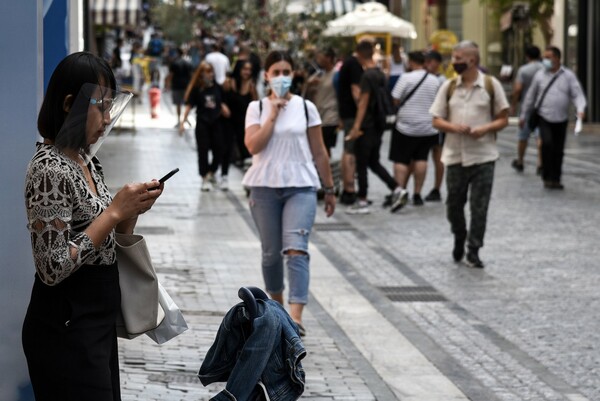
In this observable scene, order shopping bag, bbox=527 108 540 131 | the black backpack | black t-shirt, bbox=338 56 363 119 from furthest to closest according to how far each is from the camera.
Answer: shopping bag, bbox=527 108 540 131 → black t-shirt, bbox=338 56 363 119 → the black backpack

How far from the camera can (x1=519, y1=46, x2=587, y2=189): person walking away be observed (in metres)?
17.2

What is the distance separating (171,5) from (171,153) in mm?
52146

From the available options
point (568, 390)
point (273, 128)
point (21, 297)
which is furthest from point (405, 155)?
point (21, 297)

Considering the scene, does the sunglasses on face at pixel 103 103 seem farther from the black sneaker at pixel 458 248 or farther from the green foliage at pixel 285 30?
the green foliage at pixel 285 30

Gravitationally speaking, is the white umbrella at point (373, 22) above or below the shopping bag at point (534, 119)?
above

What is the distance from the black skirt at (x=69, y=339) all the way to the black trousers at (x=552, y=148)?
13737 millimetres

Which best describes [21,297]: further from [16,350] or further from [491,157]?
[491,157]

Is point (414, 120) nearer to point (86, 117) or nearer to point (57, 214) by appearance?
point (86, 117)

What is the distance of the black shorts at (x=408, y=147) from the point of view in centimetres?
1573

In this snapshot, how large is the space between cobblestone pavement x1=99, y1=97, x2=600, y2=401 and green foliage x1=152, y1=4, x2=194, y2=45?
50206mm

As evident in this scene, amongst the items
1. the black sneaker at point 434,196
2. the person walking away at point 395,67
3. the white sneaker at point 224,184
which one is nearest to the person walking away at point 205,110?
the white sneaker at point 224,184

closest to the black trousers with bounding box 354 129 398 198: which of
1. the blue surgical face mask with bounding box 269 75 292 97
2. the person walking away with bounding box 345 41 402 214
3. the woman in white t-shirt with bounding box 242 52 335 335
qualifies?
the person walking away with bounding box 345 41 402 214

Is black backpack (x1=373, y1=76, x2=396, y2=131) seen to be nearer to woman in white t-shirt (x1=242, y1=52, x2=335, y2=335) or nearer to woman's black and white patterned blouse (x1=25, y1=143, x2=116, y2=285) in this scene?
woman in white t-shirt (x1=242, y1=52, x2=335, y2=335)

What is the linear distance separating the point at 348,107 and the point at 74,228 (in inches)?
474
